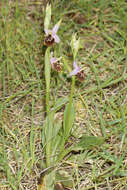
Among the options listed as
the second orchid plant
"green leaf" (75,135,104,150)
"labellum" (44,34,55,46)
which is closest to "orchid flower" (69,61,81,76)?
the second orchid plant

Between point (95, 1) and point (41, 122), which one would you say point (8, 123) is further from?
point (95, 1)

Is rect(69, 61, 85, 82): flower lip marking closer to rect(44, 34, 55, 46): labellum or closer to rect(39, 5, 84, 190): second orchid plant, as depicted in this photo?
rect(39, 5, 84, 190): second orchid plant

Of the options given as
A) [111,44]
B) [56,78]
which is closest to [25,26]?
[56,78]

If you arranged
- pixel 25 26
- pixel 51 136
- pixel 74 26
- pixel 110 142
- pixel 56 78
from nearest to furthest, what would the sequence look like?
pixel 51 136, pixel 110 142, pixel 56 78, pixel 25 26, pixel 74 26

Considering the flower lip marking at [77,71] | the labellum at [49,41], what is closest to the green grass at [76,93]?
the flower lip marking at [77,71]

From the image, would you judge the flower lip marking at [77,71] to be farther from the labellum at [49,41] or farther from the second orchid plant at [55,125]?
the labellum at [49,41]

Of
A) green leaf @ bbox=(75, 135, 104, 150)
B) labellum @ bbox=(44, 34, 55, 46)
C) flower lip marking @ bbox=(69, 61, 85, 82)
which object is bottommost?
green leaf @ bbox=(75, 135, 104, 150)
